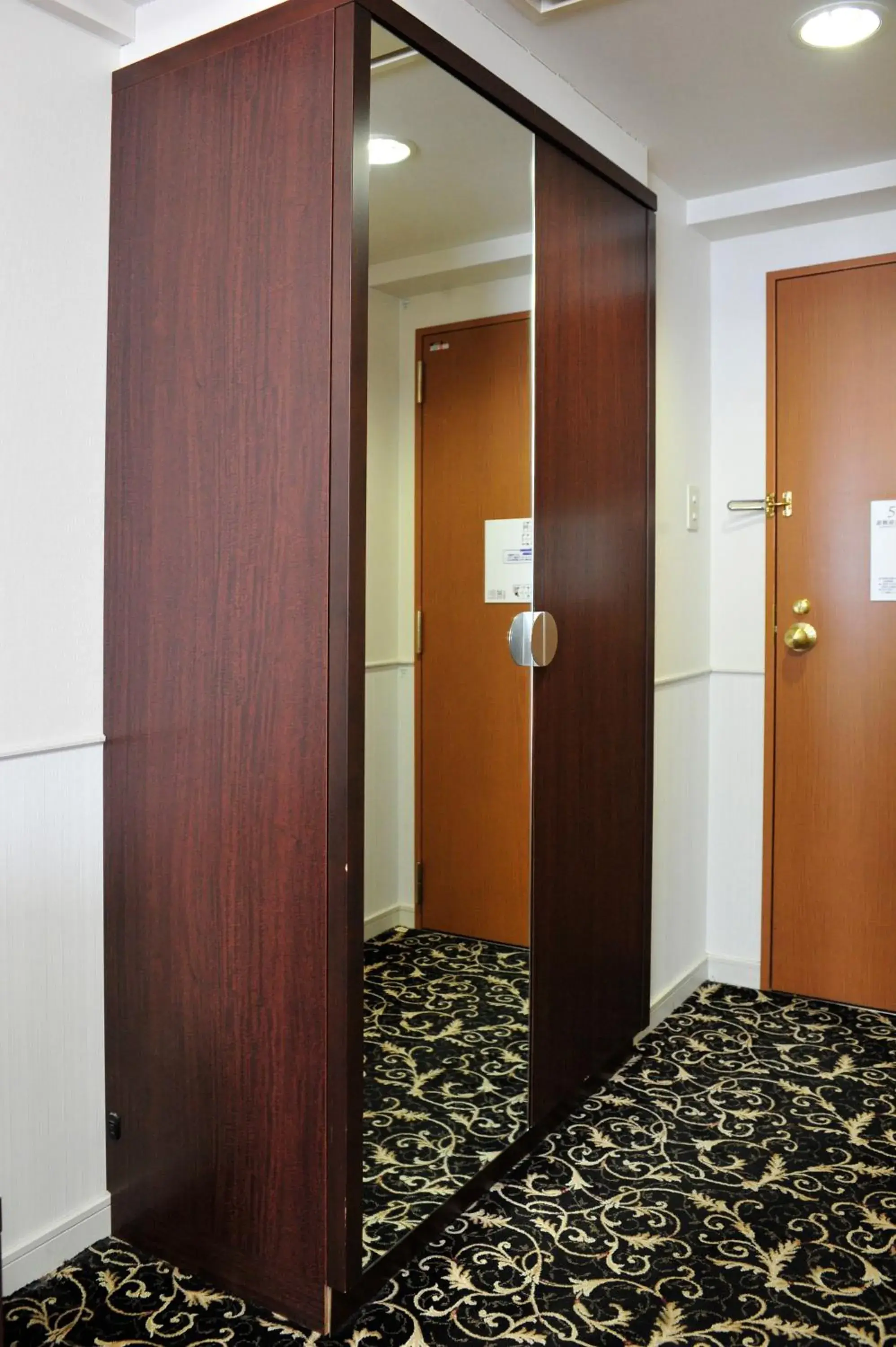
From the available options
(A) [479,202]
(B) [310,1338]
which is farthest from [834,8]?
(B) [310,1338]

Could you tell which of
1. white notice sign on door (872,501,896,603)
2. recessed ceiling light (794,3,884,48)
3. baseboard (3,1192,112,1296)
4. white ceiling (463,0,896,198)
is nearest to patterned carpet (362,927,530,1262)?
baseboard (3,1192,112,1296)

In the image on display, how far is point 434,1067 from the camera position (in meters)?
→ 2.14

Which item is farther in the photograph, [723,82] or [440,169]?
[723,82]

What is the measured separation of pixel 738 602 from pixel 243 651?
2009mm

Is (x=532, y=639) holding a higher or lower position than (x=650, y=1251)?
higher

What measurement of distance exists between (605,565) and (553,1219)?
1452 millimetres

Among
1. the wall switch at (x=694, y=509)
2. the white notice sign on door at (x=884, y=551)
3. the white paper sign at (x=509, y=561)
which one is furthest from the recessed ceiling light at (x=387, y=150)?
the white notice sign on door at (x=884, y=551)

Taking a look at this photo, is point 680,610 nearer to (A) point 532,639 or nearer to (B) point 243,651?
(A) point 532,639

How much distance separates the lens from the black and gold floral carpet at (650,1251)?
6.17ft

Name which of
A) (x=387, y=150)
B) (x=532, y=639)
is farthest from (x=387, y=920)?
(x=387, y=150)

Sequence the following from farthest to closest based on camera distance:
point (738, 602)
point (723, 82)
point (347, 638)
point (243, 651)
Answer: point (738, 602) → point (723, 82) → point (243, 651) → point (347, 638)

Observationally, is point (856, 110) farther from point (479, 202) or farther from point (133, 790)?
point (133, 790)

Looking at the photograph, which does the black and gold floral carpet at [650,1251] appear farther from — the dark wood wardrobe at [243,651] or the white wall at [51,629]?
the white wall at [51,629]

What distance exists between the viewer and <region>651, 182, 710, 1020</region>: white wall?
3.13m
